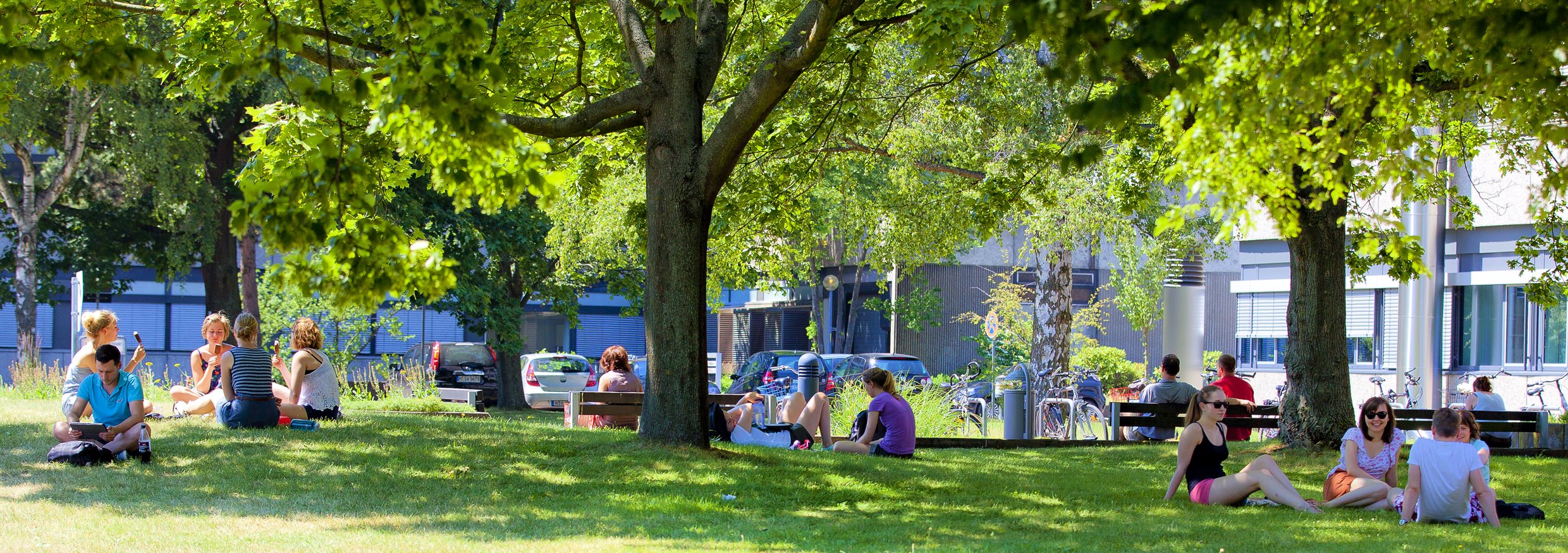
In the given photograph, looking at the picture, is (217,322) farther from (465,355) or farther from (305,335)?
(465,355)

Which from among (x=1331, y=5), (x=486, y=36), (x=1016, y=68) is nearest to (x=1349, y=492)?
(x=1331, y=5)

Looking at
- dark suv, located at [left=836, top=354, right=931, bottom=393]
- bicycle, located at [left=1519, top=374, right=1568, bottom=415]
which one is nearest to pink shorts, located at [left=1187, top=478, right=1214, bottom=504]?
bicycle, located at [left=1519, top=374, right=1568, bottom=415]

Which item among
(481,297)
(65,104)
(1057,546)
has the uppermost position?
(65,104)

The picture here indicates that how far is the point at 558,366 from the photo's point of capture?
29281 mm

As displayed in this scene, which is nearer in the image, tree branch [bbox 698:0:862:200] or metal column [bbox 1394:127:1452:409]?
tree branch [bbox 698:0:862:200]

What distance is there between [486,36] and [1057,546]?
429 centimetres

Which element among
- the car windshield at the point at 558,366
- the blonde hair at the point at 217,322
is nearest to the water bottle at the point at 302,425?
the blonde hair at the point at 217,322

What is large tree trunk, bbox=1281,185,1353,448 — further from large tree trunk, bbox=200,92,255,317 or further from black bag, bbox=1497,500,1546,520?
large tree trunk, bbox=200,92,255,317

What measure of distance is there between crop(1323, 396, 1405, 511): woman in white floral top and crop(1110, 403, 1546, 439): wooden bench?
4354mm

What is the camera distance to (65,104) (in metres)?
24.0

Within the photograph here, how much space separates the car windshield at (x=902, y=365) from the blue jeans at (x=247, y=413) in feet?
58.2

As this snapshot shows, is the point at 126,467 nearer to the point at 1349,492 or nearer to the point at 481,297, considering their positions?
the point at 1349,492

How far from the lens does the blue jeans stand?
1194 centimetres

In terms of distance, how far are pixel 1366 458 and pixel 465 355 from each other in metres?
22.8
